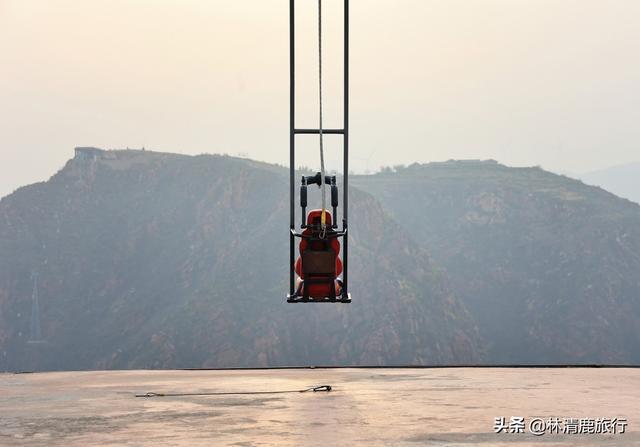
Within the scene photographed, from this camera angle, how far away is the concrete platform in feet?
31.4

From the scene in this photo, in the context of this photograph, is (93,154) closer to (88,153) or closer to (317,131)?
(88,153)

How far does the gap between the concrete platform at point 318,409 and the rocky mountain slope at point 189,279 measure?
232 feet

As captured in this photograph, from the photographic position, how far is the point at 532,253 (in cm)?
11256

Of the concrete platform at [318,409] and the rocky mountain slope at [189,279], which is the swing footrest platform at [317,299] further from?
the rocky mountain slope at [189,279]

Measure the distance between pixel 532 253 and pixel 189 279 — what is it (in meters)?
33.7

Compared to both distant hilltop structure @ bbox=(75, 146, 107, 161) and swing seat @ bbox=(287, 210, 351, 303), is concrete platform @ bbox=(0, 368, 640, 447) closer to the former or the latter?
swing seat @ bbox=(287, 210, 351, 303)

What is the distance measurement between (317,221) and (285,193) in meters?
95.8

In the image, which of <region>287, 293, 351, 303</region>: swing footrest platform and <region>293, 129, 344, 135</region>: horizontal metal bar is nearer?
<region>287, 293, 351, 303</region>: swing footrest platform

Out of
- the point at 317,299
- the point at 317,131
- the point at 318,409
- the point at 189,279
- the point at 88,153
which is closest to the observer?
the point at 318,409

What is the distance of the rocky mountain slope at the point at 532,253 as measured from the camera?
332 ft

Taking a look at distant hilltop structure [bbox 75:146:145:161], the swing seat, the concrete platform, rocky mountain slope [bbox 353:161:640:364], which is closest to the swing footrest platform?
the swing seat

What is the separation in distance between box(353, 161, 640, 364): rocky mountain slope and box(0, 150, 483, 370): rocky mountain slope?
754 centimetres

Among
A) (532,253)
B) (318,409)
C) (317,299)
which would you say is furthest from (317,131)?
(532,253)

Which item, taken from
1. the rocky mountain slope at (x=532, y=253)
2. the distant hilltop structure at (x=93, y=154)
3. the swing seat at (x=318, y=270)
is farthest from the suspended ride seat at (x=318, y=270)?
the distant hilltop structure at (x=93, y=154)
